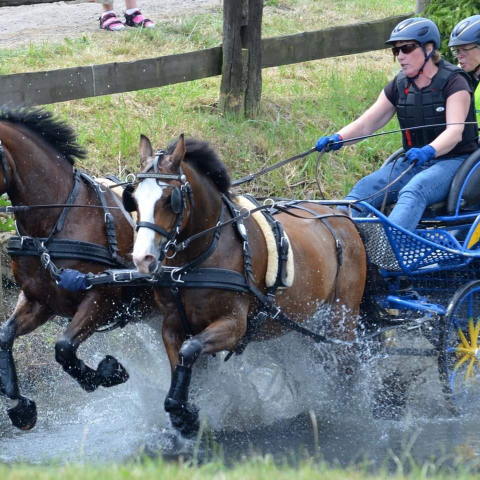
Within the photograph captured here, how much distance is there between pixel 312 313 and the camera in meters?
A: 5.52

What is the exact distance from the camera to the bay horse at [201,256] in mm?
4371

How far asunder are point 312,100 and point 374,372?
471 cm

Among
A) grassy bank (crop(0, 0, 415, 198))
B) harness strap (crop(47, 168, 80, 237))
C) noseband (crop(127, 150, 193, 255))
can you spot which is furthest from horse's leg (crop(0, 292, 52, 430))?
grassy bank (crop(0, 0, 415, 198))

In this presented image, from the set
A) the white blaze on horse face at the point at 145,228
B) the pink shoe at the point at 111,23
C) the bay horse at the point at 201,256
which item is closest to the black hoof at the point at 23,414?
the bay horse at the point at 201,256

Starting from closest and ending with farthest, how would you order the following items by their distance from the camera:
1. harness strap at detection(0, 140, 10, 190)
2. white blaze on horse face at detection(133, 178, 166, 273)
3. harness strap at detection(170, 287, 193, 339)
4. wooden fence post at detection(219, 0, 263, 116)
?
1. white blaze on horse face at detection(133, 178, 166, 273)
2. harness strap at detection(170, 287, 193, 339)
3. harness strap at detection(0, 140, 10, 190)
4. wooden fence post at detection(219, 0, 263, 116)

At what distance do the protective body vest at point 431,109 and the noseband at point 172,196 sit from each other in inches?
77.0

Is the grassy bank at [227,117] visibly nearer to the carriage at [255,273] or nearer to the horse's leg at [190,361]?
the carriage at [255,273]

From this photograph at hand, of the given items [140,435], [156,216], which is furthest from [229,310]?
[140,435]

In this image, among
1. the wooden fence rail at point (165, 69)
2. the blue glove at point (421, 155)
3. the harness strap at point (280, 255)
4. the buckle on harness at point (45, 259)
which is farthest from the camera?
the wooden fence rail at point (165, 69)

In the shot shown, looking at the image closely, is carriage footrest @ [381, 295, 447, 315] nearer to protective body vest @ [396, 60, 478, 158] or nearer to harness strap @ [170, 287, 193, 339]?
A: protective body vest @ [396, 60, 478, 158]

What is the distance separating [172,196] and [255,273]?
855mm

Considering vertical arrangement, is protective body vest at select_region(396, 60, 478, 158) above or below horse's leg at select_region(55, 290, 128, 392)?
above

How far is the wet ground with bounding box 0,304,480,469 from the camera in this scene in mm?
5281

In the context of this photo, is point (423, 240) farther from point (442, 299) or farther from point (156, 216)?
point (156, 216)
